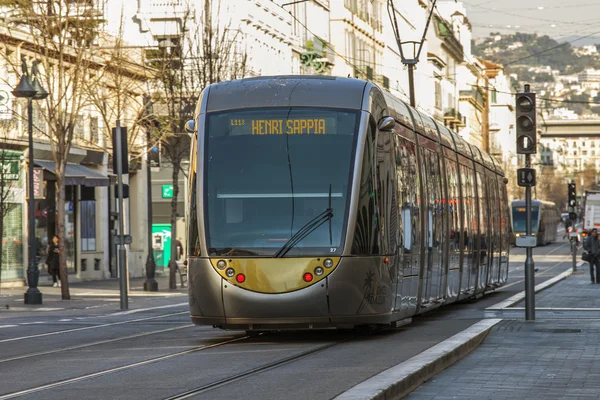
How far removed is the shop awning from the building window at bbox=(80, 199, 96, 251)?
76.7 inches

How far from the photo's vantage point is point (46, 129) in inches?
1688

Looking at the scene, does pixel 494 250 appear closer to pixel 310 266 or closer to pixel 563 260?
pixel 310 266

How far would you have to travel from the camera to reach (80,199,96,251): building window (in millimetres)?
48125

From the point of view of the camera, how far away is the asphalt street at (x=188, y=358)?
1125 centimetres

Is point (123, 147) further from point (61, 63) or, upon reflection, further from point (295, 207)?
point (295, 207)

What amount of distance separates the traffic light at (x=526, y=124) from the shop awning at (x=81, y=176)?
79.8 feet

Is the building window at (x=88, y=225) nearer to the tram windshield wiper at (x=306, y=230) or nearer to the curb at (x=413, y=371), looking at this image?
the tram windshield wiper at (x=306, y=230)

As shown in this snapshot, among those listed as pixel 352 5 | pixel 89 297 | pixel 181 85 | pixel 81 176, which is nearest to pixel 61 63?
pixel 89 297

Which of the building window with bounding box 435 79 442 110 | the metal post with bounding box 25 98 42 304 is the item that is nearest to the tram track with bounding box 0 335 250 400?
the metal post with bounding box 25 98 42 304

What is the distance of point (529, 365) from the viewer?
45.1 feet

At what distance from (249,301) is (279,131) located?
2.13 meters

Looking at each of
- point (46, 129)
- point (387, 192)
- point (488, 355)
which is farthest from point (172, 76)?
point (488, 355)

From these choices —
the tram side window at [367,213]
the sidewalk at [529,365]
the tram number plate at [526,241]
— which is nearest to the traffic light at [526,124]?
the tram number plate at [526,241]

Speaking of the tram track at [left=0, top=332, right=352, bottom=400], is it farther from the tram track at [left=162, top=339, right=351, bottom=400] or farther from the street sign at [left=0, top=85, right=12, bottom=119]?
the street sign at [left=0, top=85, right=12, bottom=119]
